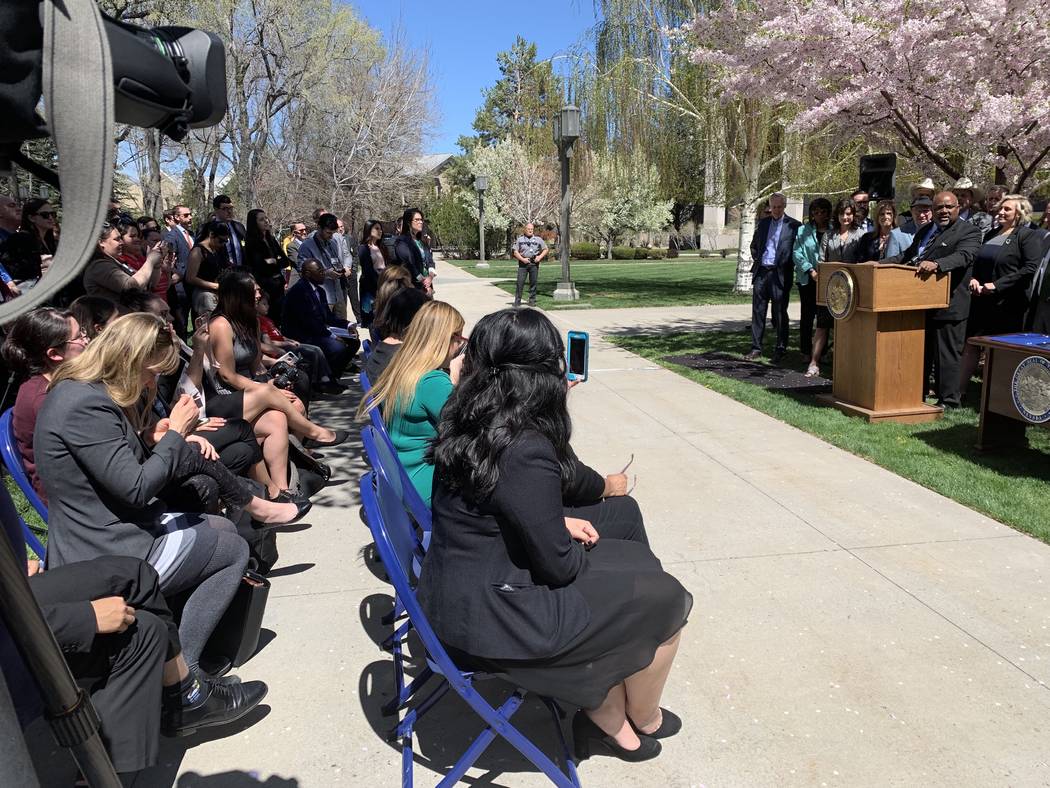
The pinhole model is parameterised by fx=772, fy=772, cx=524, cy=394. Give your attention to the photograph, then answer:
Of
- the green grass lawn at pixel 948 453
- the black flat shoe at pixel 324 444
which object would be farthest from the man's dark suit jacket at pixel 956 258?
the black flat shoe at pixel 324 444

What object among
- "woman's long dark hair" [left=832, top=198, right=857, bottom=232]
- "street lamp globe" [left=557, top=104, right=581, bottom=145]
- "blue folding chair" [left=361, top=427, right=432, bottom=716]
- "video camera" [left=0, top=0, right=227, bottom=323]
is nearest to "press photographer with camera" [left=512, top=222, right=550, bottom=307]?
"street lamp globe" [left=557, top=104, right=581, bottom=145]

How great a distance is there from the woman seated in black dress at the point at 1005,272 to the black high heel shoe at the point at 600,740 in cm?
583

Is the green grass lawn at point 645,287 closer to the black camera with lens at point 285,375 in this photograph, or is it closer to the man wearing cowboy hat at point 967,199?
the man wearing cowboy hat at point 967,199

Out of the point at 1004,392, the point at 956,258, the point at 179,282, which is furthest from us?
the point at 179,282

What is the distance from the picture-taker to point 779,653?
323cm

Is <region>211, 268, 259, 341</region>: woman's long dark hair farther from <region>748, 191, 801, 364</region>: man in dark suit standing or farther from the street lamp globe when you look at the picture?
the street lamp globe

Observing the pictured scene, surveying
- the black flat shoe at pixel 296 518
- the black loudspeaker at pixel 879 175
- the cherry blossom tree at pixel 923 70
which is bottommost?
the black flat shoe at pixel 296 518

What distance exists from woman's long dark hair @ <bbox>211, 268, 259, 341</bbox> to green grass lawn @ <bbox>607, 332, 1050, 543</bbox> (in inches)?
180

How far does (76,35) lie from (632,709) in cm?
244

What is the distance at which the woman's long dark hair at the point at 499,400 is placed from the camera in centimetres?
236

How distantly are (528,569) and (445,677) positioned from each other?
0.43 meters

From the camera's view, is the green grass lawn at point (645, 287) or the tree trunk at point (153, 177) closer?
the green grass lawn at point (645, 287)

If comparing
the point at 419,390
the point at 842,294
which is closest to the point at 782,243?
the point at 842,294

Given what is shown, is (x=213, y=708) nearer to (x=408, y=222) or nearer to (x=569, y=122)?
(x=408, y=222)
